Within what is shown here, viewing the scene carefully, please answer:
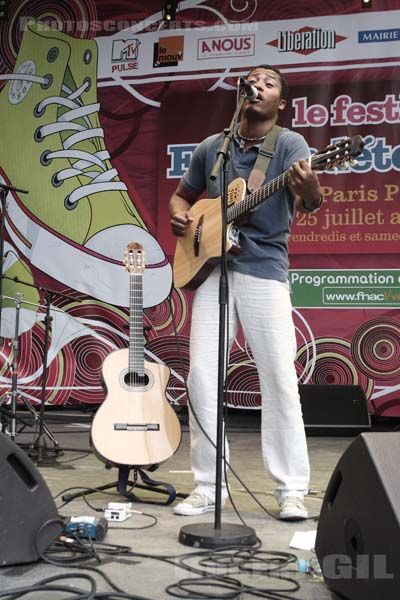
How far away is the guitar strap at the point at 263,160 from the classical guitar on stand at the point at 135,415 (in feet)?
3.12

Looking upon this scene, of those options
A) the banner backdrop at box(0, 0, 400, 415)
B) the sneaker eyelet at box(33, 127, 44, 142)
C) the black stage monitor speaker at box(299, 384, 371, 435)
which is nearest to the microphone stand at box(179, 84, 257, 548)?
the black stage monitor speaker at box(299, 384, 371, 435)

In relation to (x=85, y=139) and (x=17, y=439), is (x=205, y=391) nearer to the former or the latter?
(x=17, y=439)

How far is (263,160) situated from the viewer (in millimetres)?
2998

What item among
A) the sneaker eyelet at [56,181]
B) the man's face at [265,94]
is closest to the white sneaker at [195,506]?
the man's face at [265,94]

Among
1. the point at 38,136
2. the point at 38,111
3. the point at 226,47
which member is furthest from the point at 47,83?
the point at 226,47

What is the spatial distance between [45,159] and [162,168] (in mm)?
1083

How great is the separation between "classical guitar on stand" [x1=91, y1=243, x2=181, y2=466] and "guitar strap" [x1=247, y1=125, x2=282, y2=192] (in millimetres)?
952

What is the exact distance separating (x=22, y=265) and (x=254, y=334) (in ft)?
13.0

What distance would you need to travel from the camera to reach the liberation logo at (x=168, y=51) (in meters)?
6.39

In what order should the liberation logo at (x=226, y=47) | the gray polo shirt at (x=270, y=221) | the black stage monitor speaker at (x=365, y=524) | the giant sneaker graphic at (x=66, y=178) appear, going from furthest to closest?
the giant sneaker graphic at (x=66, y=178), the liberation logo at (x=226, y=47), the gray polo shirt at (x=270, y=221), the black stage monitor speaker at (x=365, y=524)

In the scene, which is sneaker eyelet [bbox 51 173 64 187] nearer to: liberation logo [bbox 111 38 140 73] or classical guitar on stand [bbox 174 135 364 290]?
liberation logo [bbox 111 38 140 73]

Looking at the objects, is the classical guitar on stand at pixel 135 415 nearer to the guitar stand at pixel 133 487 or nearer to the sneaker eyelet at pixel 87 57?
the guitar stand at pixel 133 487

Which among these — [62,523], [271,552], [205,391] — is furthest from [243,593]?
[205,391]

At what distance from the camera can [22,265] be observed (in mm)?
6547
